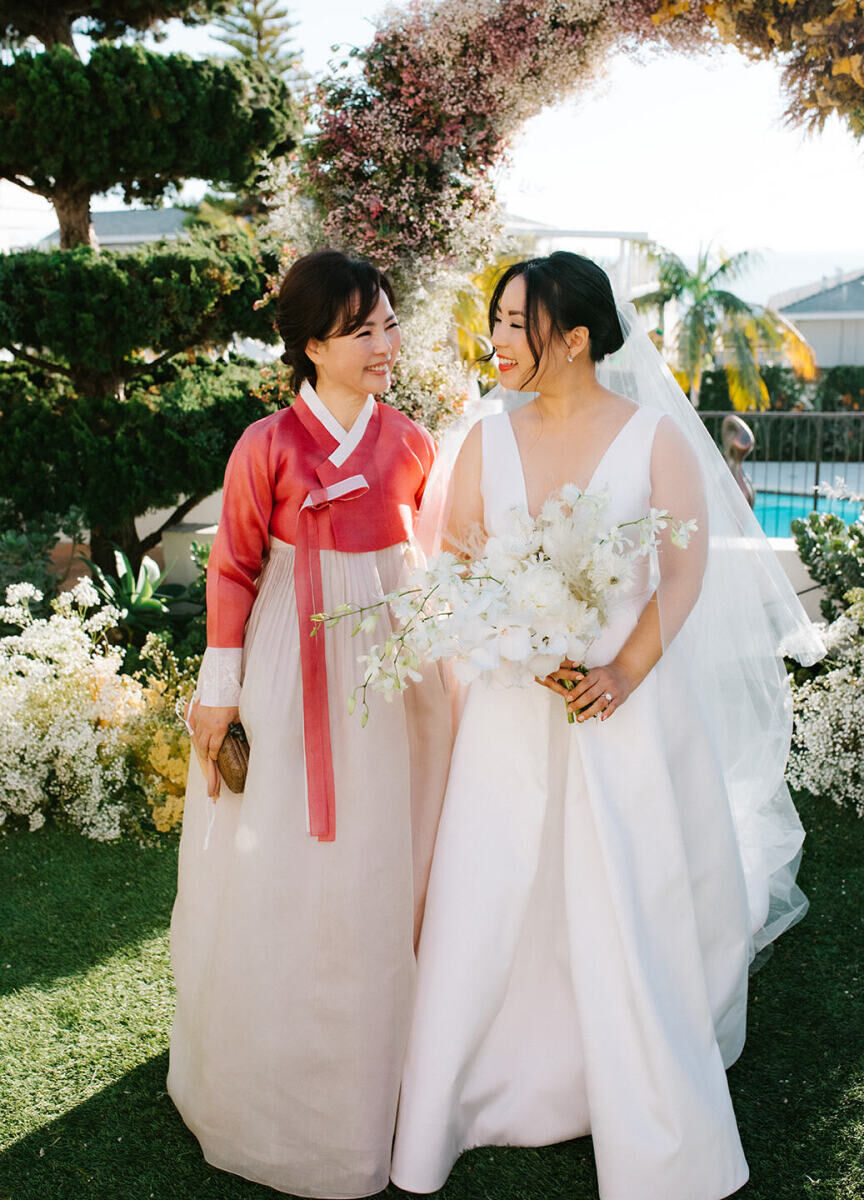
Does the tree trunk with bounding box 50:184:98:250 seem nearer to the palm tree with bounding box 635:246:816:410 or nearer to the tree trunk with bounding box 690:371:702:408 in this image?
the palm tree with bounding box 635:246:816:410

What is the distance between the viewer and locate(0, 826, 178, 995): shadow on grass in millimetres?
3363

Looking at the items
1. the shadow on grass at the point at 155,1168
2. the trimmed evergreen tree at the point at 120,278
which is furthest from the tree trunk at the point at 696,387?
the shadow on grass at the point at 155,1168

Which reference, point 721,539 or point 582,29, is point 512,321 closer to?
point 721,539

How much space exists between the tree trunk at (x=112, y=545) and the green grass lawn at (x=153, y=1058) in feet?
12.0

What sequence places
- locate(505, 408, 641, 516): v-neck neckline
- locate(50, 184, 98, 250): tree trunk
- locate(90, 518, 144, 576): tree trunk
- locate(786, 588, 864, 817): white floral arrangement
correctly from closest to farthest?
locate(505, 408, 641, 516): v-neck neckline, locate(786, 588, 864, 817): white floral arrangement, locate(50, 184, 98, 250): tree trunk, locate(90, 518, 144, 576): tree trunk


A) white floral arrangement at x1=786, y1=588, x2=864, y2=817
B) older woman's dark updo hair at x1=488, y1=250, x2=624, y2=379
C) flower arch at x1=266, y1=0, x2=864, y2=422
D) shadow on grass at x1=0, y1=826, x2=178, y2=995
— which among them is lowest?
shadow on grass at x1=0, y1=826, x2=178, y2=995

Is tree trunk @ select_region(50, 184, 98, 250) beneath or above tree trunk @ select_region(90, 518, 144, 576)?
above

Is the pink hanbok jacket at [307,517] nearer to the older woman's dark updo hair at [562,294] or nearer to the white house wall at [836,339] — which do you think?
the older woman's dark updo hair at [562,294]

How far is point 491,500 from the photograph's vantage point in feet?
7.73

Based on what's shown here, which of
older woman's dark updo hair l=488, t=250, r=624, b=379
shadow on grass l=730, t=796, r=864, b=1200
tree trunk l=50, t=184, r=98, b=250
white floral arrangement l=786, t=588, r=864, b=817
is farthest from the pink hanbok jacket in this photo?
tree trunk l=50, t=184, r=98, b=250

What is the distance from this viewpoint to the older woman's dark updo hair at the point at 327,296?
229 centimetres

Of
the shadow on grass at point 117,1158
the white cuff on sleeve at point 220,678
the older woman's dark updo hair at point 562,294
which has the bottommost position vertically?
the shadow on grass at point 117,1158

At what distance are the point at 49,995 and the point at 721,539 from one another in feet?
8.13

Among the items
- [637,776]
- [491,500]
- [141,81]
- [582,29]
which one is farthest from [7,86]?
[637,776]
